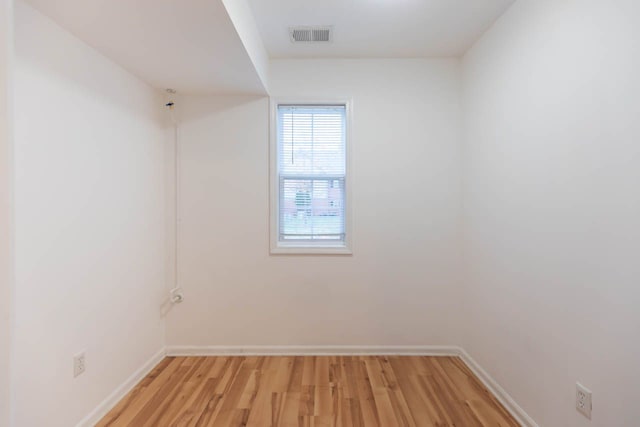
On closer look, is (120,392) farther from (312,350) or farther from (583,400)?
(583,400)

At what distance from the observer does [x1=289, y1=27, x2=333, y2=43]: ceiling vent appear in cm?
233

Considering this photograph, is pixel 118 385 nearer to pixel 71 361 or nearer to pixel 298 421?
pixel 71 361

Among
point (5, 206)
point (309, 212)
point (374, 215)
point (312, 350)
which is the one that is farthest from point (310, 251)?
point (5, 206)

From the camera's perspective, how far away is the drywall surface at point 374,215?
2.77m

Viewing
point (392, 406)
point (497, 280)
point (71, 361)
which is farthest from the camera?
point (497, 280)

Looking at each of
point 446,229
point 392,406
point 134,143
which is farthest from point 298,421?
point 134,143

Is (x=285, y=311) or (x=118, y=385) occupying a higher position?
(x=285, y=311)

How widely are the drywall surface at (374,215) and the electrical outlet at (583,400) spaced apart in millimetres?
1250

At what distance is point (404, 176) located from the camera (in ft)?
9.10

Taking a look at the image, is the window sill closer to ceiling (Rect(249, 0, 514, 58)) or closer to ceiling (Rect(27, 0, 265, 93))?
ceiling (Rect(27, 0, 265, 93))

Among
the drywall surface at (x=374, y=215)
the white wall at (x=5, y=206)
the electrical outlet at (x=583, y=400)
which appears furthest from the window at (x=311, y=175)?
the white wall at (x=5, y=206)

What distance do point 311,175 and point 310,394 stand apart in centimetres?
178

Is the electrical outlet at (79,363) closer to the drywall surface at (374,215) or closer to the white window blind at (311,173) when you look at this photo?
the drywall surface at (374,215)

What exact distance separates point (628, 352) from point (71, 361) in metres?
2.76
